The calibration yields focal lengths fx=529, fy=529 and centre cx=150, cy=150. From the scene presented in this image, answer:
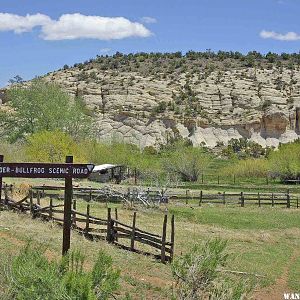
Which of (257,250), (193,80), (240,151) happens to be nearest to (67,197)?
(257,250)

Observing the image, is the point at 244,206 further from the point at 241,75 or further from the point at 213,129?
the point at 241,75

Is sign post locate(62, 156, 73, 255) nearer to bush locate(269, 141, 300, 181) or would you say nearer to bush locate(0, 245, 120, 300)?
bush locate(0, 245, 120, 300)

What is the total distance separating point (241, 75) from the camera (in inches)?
4218

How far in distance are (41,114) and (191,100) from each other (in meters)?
44.5

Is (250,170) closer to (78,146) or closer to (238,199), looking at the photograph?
(78,146)

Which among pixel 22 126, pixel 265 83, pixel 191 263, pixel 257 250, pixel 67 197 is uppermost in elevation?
pixel 265 83

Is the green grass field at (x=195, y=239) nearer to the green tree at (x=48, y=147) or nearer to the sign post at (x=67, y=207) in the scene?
the sign post at (x=67, y=207)

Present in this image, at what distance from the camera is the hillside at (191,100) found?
90375mm

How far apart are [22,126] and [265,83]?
191 ft

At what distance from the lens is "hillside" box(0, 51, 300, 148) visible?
297ft

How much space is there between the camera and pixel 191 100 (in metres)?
97.3

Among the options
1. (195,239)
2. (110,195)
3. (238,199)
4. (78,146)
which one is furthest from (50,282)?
(78,146)

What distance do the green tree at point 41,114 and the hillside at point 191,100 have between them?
71.6 feet

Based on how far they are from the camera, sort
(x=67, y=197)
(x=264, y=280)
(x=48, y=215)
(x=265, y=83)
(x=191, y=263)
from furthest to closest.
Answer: (x=265, y=83) → (x=48, y=215) → (x=264, y=280) → (x=67, y=197) → (x=191, y=263)
